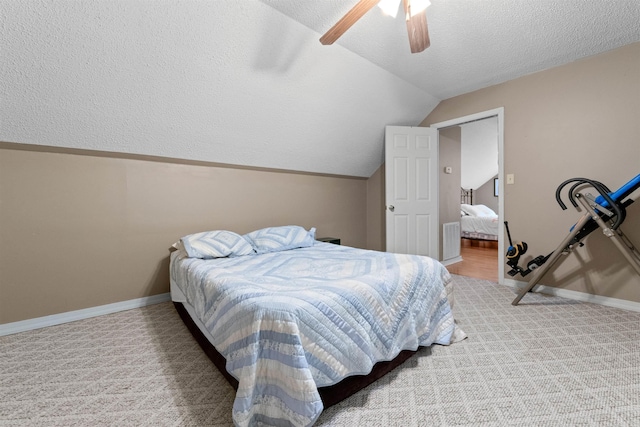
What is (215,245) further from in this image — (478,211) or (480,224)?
(478,211)

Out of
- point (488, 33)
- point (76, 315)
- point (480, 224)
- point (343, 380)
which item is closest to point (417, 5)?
point (488, 33)

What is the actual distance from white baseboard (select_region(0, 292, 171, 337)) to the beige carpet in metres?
0.11

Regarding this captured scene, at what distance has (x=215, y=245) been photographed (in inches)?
95.5

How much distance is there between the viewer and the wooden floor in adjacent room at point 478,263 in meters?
3.68

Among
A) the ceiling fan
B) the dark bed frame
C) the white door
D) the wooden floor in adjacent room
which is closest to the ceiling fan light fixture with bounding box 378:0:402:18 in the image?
the ceiling fan

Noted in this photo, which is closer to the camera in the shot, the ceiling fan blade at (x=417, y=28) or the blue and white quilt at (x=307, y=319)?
the blue and white quilt at (x=307, y=319)

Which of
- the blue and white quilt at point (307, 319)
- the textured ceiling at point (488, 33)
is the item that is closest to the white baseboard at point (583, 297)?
the blue and white quilt at point (307, 319)

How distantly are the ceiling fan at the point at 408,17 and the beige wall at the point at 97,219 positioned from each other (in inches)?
81.0

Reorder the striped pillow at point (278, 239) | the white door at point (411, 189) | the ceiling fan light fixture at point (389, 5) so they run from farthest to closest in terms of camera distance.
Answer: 1. the white door at point (411, 189)
2. the striped pillow at point (278, 239)
3. the ceiling fan light fixture at point (389, 5)

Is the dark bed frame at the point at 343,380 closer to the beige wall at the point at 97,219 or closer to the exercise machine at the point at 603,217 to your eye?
the beige wall at the point at 97,219

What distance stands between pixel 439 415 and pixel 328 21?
104 inches

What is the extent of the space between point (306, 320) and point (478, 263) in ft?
13.2

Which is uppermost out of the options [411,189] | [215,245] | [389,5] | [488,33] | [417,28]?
[488,33]

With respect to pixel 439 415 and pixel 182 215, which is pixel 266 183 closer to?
pixel 182 215
